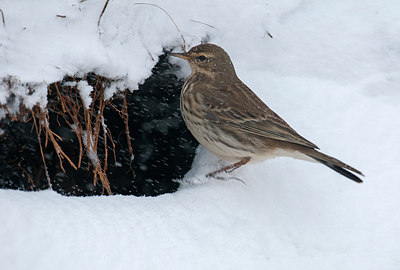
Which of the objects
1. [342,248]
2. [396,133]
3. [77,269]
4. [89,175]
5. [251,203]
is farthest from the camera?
[89,175]

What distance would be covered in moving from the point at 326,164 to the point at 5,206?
2.43m

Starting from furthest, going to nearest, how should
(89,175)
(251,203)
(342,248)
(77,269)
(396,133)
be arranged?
(89,175), (396,133), (251,203), (342,248), (77,269)

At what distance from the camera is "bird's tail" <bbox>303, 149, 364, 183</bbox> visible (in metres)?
3.89

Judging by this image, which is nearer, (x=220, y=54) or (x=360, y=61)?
(x=220, y=54)

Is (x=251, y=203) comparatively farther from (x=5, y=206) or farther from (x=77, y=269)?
(x=5, y=206)

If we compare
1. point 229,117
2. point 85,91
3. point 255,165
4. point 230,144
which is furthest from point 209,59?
point 85,91

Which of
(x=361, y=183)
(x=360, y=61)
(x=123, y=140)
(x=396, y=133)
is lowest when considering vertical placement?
(x=123, y=140)

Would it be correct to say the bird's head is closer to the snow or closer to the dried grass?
the dried grass

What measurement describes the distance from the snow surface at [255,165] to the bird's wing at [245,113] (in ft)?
0.91

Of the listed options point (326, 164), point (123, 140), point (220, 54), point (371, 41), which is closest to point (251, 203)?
point (326, 164)

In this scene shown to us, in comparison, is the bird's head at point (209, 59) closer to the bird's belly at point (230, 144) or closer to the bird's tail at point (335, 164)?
the bird's belly at point (230, 144)

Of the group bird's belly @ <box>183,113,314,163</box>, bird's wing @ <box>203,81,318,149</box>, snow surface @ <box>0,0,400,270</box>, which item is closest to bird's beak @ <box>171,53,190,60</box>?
snow surface @ <box>0,0,400,270</box>

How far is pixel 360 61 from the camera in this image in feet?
16.6

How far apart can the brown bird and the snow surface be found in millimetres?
222
